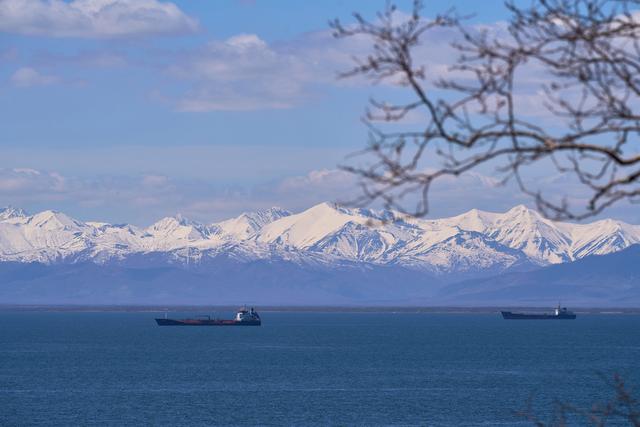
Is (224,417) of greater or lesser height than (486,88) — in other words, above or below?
below

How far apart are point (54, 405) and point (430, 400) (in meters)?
30.9

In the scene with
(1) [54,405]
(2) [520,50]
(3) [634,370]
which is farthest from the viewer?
(3) [634,370]

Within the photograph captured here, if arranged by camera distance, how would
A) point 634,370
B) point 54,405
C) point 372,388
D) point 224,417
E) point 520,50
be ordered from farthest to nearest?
point 634,370 < point 372,388 < point 54,405 < point 224,417 < point 520,50

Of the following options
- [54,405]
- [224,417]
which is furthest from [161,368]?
[224,417]

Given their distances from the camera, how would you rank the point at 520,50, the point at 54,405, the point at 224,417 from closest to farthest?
the point at 520,50
the point at 224,417
the point at 54,405

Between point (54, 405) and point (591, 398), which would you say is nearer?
point (54, 405)

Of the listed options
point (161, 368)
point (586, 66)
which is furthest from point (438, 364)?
point (586, 66)

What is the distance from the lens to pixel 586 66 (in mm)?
10102

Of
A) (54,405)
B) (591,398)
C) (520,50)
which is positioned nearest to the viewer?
(520,50)

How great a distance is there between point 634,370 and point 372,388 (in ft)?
141

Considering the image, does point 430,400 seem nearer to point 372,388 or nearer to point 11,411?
point 372,388

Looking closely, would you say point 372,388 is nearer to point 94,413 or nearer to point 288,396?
point 288,396

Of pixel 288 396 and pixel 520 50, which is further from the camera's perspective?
pixel 288 396

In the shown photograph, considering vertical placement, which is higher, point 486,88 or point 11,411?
point 486,88
